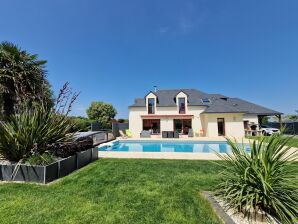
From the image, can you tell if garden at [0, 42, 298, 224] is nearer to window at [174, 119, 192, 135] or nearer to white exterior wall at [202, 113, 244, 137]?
white exterior wall at [202, 113, 244, 137]

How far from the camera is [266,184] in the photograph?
432 centimetres

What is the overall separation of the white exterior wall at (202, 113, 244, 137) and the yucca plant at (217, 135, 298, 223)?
93.9 feet

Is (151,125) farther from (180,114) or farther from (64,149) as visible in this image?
(64,149)

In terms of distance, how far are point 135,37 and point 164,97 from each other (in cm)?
1696

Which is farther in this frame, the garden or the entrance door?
the entrance door

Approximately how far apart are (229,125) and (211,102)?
7.32 meters

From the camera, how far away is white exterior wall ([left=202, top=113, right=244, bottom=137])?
3195cm

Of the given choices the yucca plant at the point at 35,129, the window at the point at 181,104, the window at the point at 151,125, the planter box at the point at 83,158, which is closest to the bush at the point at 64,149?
the yucca plant at the point at 35,129

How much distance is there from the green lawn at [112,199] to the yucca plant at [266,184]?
1.00 metres

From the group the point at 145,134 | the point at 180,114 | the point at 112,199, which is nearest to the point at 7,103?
the point at 112,199

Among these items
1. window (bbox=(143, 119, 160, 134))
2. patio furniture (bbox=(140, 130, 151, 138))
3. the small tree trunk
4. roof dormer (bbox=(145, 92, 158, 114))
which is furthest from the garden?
window (bbox=(143, 119, 160, 134))

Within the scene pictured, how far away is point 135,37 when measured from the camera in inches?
992

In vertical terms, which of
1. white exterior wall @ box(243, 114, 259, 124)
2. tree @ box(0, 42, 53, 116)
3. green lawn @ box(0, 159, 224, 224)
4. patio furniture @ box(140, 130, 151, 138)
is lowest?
green lawn @ box(0, 159, 224, 224)

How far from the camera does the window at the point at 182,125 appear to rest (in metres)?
36.3
